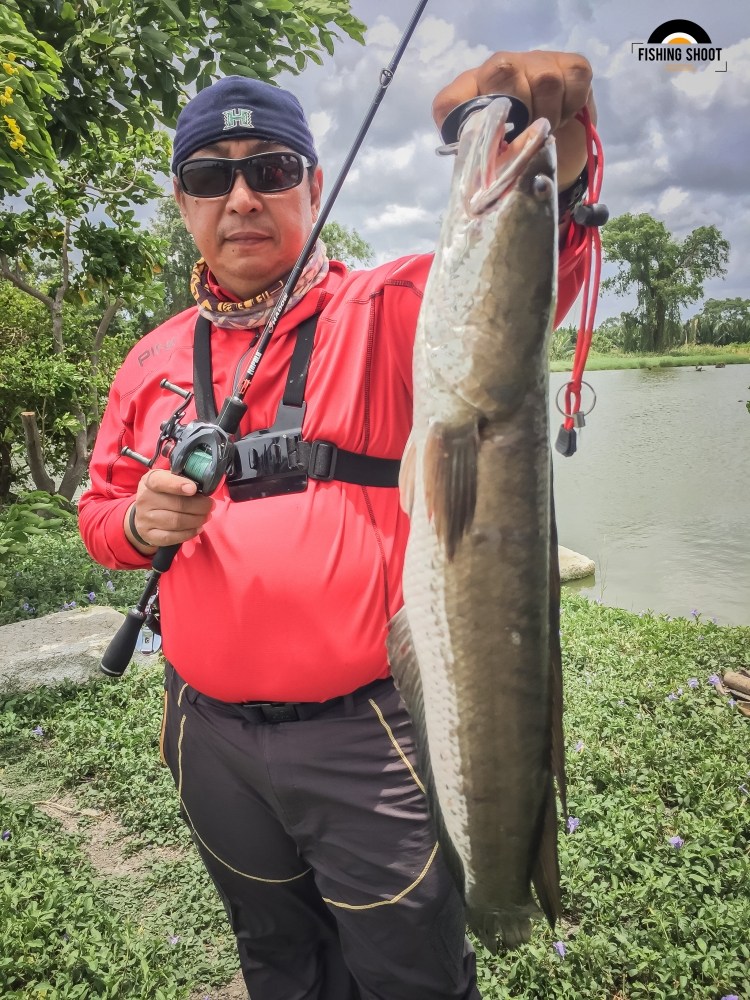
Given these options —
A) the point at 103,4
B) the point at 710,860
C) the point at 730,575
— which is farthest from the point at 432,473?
the point at 730,575

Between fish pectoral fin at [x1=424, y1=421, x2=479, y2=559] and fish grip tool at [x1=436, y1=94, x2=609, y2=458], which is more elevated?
fish grip tool at [x1=436, y1=94, x2=609, y2=458]

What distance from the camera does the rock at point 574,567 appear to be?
10.4 meters

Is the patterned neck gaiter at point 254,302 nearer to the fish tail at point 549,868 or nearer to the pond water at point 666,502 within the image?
the fish tail at point 549,868

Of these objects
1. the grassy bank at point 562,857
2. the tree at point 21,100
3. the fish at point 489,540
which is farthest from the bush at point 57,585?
the fish at point 489,540

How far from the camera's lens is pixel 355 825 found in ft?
5.78

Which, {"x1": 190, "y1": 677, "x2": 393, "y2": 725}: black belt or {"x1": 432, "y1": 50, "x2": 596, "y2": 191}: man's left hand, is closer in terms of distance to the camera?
{"x1": 432, "y1": 50, "x2": 596, "y2": 191}: man's left hand

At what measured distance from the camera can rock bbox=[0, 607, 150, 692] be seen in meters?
5.19

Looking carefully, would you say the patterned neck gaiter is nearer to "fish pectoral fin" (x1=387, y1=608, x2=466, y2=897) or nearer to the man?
the man

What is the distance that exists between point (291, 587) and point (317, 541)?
Result: 130 mm

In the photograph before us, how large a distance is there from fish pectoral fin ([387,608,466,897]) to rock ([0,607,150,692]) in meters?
4.49

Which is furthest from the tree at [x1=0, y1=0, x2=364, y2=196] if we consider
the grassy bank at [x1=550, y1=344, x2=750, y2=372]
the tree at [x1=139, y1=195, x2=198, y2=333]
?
the tree at [x1=139, y1=195, x2=198, y2=333]

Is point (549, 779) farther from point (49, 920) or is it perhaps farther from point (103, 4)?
point (103, 4)

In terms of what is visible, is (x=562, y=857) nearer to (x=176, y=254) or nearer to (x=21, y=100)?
(x=21, y=100)

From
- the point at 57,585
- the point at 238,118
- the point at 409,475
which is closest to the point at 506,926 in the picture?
the point at 409,475
